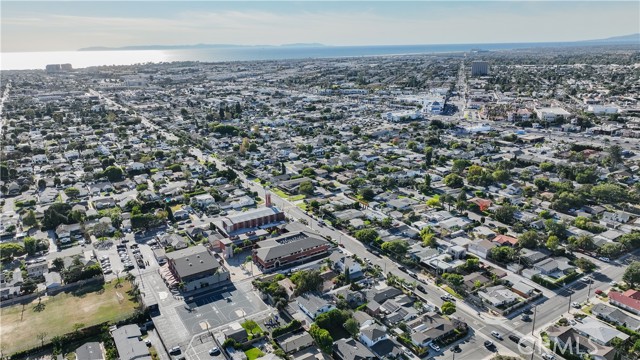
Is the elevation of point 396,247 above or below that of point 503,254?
above

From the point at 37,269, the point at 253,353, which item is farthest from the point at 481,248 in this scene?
the point at 37,269

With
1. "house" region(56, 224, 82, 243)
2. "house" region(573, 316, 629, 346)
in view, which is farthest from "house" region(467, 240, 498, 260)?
"house" region(56, 224, 82, 243)

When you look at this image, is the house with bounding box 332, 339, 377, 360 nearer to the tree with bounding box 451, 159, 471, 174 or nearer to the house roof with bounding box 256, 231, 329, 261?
the house roof with bounding box 256, 231, 329, 261

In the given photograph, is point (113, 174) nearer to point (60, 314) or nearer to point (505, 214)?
point (60, 314)

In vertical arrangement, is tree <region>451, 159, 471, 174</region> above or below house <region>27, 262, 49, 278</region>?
above

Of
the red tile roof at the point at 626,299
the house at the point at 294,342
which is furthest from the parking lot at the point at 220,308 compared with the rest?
the red tile roof at the point at 626,299

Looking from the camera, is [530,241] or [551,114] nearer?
[530,241]

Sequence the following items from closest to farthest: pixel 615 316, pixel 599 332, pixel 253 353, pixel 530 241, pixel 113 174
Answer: pixel 253 353 → pixel 599 332 → pixel 615 316 → pixel 530 241 → pixel 113 174
